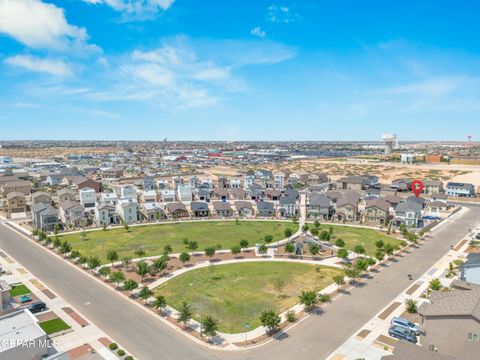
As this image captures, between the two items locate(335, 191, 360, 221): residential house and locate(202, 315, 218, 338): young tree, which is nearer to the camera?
locate(202, 315, 218, 338): young tree

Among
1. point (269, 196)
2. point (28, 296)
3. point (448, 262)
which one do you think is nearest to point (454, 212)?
point (448, 262)

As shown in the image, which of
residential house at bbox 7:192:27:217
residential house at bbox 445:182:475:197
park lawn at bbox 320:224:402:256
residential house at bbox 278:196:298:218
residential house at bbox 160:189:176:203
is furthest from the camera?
residential house at bbox 445:182:475:197

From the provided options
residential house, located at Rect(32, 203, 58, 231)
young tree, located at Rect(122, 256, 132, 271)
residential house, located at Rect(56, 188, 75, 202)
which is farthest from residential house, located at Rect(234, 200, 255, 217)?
residential house, located at Rect(56, 188, 75, 202)

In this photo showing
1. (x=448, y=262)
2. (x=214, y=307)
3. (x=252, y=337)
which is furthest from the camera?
(x=448, y=262)

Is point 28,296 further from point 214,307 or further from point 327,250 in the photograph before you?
point 327,250

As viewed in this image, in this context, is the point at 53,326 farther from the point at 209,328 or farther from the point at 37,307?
the point at 209,328

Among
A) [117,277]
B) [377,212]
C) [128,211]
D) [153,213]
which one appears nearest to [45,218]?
[128,211]

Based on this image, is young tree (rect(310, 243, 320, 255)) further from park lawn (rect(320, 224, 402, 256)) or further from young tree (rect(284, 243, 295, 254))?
park lawn (rect(320, 224, 402, 256))
